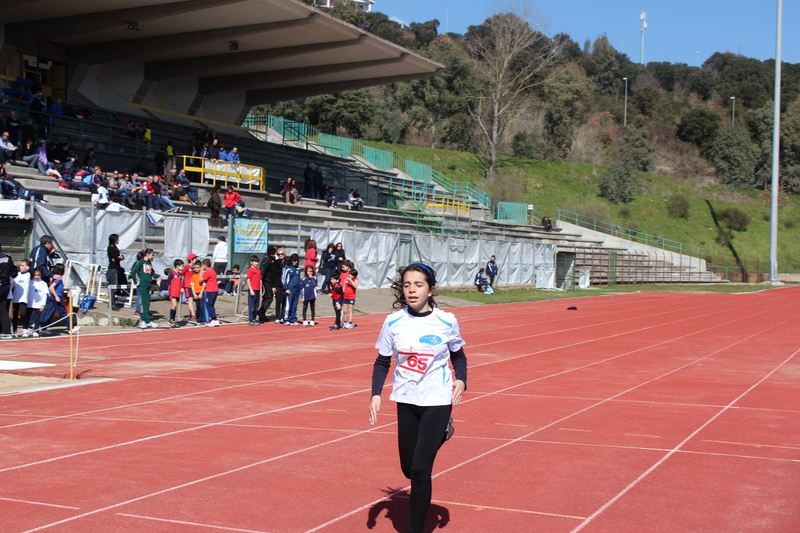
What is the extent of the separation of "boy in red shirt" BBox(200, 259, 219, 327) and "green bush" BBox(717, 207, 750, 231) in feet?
197

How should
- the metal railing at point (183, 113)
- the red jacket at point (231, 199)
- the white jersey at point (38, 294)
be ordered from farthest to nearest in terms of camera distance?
the metal railing at point (183, 113), the red jacket at point (231, 199), the white jersey at point (38, 294)

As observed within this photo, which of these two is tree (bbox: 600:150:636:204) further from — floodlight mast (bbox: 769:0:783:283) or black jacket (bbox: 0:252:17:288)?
black jacket (bbox: 0:252:17:288)

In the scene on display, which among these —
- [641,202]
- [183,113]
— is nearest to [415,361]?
[183,113]

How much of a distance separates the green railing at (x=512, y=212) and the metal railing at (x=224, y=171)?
24.7 m

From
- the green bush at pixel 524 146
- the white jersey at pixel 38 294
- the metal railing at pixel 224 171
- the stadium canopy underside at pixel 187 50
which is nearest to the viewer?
the white jersey at pixel 38 294

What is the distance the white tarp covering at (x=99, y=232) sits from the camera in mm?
19641

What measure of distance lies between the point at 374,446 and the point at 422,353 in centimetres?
290

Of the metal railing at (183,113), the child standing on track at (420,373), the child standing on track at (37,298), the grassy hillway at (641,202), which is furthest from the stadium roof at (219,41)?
the child standing on track at (420,373)

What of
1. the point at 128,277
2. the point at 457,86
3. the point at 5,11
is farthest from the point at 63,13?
the point at 457,86

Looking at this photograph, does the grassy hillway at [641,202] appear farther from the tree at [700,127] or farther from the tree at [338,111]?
the tree at [700,127]

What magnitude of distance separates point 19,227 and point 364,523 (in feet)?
52.4

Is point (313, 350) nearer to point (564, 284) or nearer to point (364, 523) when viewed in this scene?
point (364, 523)

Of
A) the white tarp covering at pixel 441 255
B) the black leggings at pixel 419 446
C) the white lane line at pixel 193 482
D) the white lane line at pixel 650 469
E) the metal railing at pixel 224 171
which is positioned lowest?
the white lane line at pixel 193 482

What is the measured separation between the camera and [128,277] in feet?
69.3
